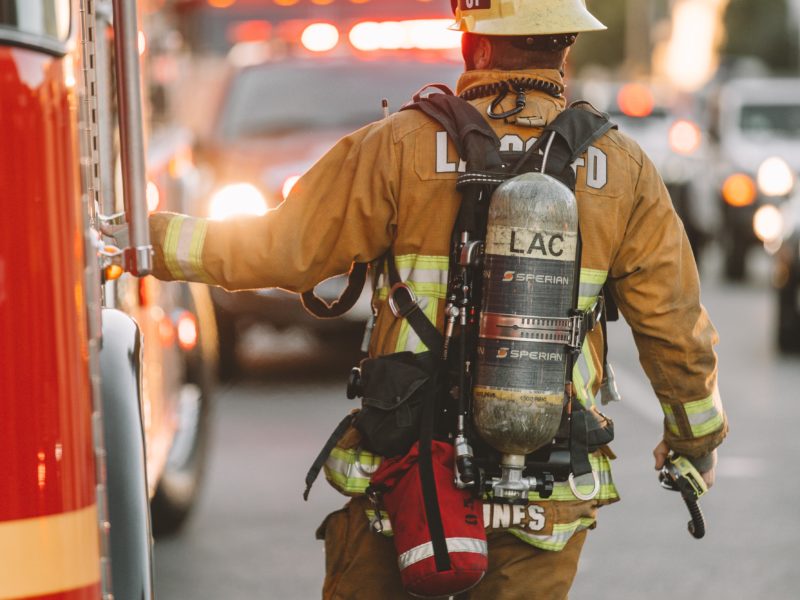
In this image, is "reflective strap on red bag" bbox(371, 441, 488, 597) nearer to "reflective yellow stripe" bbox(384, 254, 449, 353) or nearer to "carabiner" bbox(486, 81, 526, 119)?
"reflective yellow stripe" bbox(384, 254, 449, 353)

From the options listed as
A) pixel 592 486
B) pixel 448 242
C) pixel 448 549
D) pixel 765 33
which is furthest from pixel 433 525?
pixel 765 33

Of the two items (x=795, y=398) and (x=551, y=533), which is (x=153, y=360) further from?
(x=795, y=398)

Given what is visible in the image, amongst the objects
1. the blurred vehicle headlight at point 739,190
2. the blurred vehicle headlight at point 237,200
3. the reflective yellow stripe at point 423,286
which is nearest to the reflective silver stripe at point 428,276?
the reflective yellow stripe at point 423,286

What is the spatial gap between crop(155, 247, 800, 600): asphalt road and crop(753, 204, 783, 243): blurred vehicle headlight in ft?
17.4

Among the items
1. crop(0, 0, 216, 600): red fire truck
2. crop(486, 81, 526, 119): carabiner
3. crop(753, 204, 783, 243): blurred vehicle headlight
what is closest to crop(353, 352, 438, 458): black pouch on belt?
crop(486, 81, 526, 119): carabiner

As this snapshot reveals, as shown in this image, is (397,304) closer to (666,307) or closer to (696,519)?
(666,307)

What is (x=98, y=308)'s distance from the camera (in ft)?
8.68

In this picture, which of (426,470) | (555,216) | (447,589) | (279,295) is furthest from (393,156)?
(279,295)

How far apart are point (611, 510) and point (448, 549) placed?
4358 mm

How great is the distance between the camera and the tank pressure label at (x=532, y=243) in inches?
127

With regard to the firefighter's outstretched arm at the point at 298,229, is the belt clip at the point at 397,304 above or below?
below

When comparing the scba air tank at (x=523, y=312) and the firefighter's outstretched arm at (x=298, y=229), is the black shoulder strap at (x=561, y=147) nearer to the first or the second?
the scba air tank at (x=523, y=312)

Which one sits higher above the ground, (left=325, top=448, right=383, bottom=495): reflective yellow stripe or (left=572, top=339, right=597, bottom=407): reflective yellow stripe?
(left=572, top=339, right=597, bottom=407): reflective yellow stripe

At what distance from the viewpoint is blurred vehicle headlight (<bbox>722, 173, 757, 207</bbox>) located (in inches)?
658
